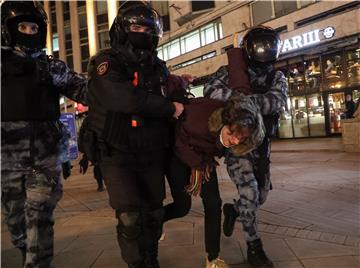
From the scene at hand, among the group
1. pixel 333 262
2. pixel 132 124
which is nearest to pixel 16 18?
pixel 132 124

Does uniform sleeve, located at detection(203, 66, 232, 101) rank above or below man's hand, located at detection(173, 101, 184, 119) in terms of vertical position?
above

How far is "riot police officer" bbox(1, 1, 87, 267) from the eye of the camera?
9.84 feet

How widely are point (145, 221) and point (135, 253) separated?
272mm

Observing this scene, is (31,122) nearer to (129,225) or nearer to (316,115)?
(129,225)

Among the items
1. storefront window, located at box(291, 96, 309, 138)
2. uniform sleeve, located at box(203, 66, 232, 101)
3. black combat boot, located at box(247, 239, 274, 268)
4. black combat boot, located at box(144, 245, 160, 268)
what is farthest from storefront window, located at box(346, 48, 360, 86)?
black combat boot, located at box(144, 245, 160, 268)

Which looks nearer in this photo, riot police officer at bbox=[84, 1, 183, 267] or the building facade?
riot police officer at bbox=[84, 1, 183, 267]

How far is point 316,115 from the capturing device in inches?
784

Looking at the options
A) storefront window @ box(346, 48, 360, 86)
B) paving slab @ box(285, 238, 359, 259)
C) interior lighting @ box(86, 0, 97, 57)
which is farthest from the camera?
interior lighting @ box(86, 0, 97, 57)

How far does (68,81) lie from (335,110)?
17.7m

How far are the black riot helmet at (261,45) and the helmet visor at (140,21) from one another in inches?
35.8

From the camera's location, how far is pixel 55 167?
3.16 m

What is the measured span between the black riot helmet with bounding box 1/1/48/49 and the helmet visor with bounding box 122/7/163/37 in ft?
2.28

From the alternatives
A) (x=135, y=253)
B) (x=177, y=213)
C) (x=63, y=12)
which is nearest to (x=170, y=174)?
(x=177, y=213)

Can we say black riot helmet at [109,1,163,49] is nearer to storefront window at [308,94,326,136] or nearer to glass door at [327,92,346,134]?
glass door at [327,92,346,134]
